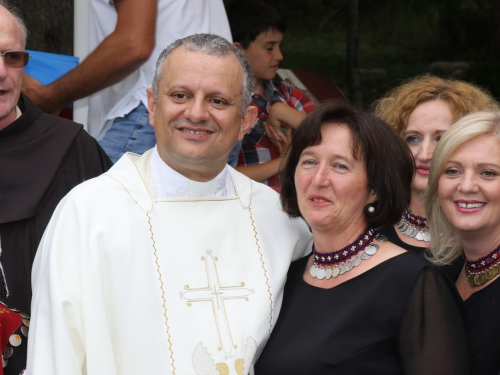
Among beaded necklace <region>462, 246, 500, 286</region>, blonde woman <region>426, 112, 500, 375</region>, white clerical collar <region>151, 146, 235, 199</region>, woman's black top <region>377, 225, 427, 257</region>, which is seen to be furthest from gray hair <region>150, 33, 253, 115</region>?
beaded necklace <region>462, 246, 500, 286</region>

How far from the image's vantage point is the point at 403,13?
7660 millimetres

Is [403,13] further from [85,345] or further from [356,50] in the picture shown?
[85,345]

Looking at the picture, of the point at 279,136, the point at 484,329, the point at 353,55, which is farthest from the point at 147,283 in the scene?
the point at 353,55

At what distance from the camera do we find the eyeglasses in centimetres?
338

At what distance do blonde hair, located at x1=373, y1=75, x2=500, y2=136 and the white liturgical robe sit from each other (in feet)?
3.29

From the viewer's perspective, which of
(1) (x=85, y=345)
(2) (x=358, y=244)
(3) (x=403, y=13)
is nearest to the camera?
(1) (x=85, y=345)

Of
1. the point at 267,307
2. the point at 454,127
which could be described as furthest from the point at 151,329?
the point at 454,127

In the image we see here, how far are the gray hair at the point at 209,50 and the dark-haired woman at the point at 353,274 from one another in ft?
0.81

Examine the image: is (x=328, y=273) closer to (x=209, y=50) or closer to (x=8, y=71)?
(x=209, y=50)

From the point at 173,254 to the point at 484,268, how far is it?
1.08 metres

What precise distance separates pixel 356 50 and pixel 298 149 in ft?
15.7

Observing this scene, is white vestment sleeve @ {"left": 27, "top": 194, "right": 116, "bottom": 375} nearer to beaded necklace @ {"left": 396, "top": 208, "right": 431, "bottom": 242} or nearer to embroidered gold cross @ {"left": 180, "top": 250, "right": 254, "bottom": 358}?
embroidered gold cross @ {"left": 180, "top": 250, "right": 254, "bottom": 358}

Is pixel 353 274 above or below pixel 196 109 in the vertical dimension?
below

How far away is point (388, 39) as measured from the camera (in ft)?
25.6
